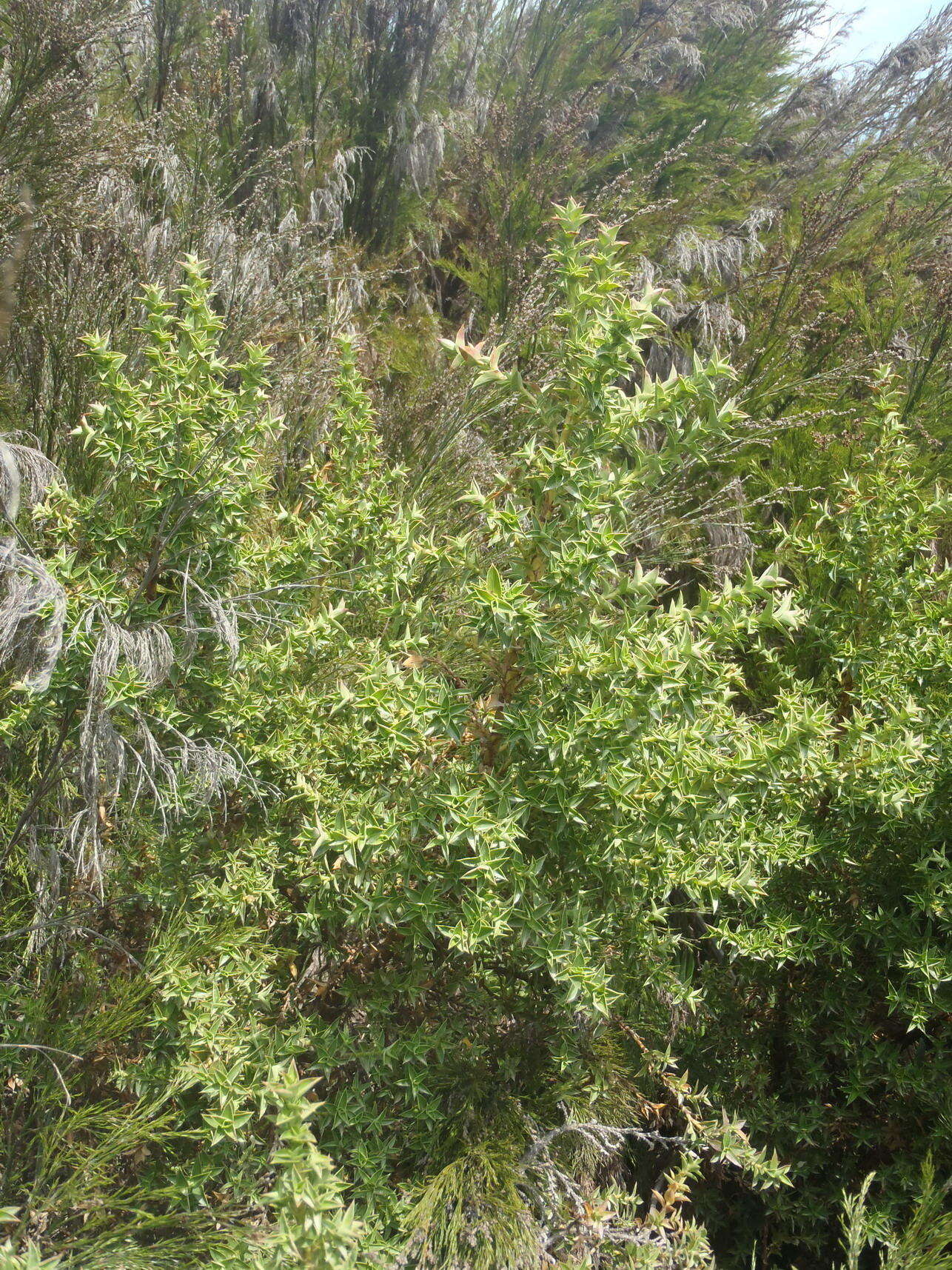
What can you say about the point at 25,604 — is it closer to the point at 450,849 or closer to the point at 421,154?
the point at 450,849

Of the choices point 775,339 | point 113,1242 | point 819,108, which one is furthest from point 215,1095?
point 819,108

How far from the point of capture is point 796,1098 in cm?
249

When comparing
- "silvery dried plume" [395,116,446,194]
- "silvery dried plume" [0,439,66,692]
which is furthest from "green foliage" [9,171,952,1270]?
"silvery dried plume" [395,116,446,194]

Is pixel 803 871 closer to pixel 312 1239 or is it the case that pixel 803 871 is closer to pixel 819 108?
pixel 312 1239

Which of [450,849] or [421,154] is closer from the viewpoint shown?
[450,849]

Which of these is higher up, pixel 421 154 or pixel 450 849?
pixel 421 154

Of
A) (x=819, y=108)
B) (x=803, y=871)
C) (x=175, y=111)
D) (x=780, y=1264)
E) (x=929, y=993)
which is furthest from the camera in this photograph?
(x=819, y=108)

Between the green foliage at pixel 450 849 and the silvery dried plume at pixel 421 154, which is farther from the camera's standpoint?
the silvery dried plume at pixel 421 154

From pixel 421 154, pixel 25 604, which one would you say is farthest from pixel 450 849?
pixel 421 154

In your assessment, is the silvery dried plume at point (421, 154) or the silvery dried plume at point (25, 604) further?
the silvery dried plume at point (421, 154)

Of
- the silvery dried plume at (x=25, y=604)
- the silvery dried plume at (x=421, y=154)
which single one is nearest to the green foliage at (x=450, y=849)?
the silvery dried plume at (x=25, y=604)

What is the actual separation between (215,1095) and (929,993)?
5.23 feet

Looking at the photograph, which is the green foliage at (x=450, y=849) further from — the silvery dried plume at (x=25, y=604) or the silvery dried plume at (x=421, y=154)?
the silvery dried plume at (x=421, y=154)

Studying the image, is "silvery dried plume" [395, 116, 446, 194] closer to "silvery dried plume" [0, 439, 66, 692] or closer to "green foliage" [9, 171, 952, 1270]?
"green foliage" [9, 171, 952, 1270]
